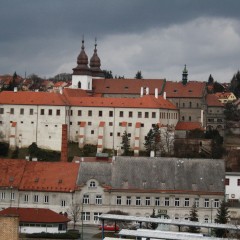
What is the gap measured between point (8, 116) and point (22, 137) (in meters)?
3.62

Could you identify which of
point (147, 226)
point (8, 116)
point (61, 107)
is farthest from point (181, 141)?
point (147, 226)

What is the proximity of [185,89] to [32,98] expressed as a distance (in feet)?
89.3

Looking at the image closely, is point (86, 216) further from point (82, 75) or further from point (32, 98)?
point (82, 75)

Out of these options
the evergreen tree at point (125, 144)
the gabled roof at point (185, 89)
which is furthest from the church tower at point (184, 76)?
the evergreen tree at point (125, 144)

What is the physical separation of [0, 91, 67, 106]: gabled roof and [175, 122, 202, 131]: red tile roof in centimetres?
1674

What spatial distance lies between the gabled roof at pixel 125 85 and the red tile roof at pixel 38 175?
166 feet

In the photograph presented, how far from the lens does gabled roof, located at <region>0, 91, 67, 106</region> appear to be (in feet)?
345

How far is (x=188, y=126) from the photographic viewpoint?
110m

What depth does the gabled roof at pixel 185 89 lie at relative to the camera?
12031 centimetres

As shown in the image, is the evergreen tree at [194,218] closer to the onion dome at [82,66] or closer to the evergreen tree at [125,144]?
the evergreen tree at [125,144]

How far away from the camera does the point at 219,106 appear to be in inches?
4813

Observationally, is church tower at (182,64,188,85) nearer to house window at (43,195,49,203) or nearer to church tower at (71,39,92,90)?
church tower at (71,39,92,90)

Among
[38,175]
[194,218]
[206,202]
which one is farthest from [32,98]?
[194,218]

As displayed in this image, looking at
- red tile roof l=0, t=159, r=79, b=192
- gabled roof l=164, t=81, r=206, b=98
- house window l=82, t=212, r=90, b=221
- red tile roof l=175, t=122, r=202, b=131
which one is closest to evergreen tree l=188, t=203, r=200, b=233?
house window l=82, t=212, r=90, b=221
